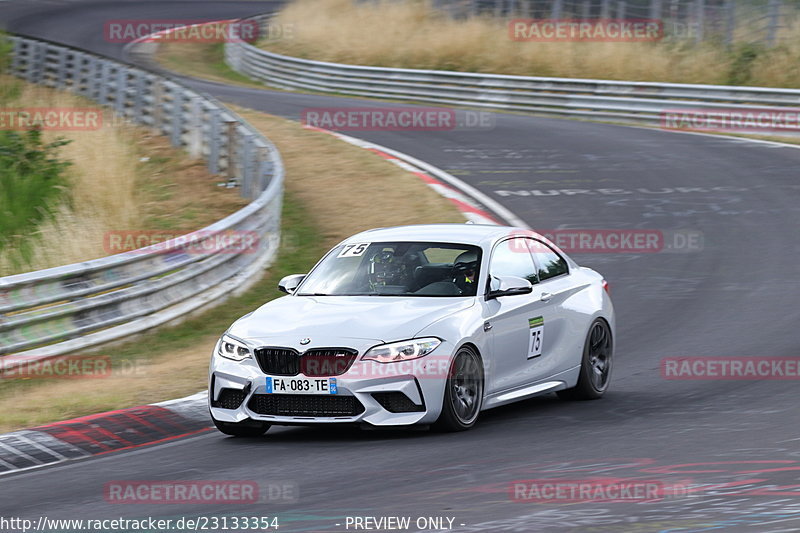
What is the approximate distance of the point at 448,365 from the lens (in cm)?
851

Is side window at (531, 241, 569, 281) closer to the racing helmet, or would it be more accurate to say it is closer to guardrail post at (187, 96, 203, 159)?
the racing helmet

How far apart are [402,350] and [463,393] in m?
0.59

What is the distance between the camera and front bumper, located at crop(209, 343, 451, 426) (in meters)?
8.41

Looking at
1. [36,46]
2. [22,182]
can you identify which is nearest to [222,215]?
[22,182]

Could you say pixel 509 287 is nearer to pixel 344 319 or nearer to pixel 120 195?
pixel 344 319

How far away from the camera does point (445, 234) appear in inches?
392

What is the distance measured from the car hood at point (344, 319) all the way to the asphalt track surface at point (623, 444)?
72 centimetres

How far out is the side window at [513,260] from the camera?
32.1 ft

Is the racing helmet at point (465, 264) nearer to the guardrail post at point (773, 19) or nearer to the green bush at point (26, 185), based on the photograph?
the green bush at point (26, 185)

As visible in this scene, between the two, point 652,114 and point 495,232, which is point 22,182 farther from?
point 652,114

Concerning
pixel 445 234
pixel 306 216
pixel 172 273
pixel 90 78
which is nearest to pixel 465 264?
pixel 445 234

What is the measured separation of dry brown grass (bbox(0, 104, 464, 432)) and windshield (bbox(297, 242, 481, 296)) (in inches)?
66.8

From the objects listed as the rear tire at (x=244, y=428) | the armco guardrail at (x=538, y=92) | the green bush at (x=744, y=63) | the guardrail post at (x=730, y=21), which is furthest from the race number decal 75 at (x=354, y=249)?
the guardrail post at (x=730, y=21)

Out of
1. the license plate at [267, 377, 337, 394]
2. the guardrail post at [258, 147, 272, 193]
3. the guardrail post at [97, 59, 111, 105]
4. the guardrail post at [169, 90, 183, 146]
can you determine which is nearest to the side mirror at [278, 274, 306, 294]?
the license plate at [267, 377, 337, 394]
